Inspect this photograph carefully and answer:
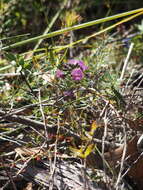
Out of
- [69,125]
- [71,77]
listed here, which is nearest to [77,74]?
[71,77]

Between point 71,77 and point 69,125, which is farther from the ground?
point 71,77

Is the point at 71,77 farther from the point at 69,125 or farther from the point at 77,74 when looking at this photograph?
the point at 69,125

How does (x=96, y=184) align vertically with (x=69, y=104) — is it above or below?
below

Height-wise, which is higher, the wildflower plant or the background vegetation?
the wildflower plant

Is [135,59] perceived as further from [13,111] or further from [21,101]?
Result: [13,111]

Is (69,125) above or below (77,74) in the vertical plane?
below

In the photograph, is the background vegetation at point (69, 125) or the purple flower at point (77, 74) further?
the purple flower at point (77, 74)

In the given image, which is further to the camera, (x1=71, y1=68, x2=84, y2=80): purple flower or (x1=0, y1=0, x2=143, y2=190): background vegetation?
(x1=71, y1=68, x2=84, y2=80): purple flower

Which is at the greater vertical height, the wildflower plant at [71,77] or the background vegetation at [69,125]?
the wildflower plant at [71,77]

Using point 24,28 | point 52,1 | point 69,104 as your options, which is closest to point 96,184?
point 69,104

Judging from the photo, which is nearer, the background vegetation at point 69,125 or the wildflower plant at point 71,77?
the background vegetation at point 69,125

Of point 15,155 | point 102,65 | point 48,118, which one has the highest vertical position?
point 102,65
